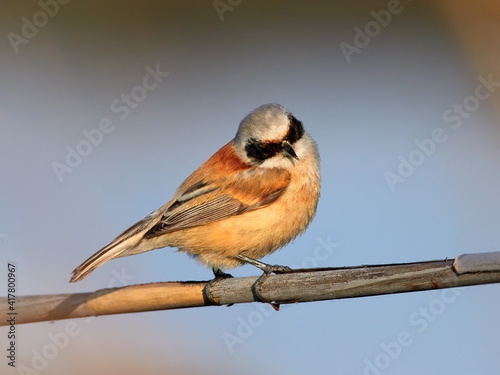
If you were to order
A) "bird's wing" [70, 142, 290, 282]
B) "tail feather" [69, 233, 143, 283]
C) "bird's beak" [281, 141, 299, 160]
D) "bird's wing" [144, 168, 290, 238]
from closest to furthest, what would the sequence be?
1. "tail feather" [69, 233, 143, 283]
2. "bird's wing" [70, 142, 290, 282]
3. "bird's wing" [144, 168, 290, 238]
4. "bird's beak" [281, 141, 299, 160]

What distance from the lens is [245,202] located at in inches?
124

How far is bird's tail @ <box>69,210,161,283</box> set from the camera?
259 centimetres

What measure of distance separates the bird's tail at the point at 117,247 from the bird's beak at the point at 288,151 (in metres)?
0.73

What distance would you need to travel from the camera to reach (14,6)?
3.97 m

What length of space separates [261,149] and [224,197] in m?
0.34

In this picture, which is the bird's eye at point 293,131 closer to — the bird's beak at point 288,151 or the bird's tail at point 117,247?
the bird's beak at point 288,151

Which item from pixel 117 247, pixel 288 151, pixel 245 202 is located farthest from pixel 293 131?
pixel 117 247

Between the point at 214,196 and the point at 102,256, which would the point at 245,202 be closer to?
the point at 214,196

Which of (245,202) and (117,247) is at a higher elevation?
(117,247)

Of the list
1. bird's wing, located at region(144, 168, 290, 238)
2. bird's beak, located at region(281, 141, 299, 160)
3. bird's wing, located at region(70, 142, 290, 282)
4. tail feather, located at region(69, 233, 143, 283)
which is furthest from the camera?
bird's beak, located at region(281, 141, 299, 160)

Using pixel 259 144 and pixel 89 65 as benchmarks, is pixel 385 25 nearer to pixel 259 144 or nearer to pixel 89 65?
pixel 259 144

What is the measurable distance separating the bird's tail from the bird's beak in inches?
28.9

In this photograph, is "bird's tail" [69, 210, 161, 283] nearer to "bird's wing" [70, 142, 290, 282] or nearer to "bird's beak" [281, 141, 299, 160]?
"bird's wing" [70, 142, 290, 282]

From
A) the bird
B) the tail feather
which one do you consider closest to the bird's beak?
the bird
